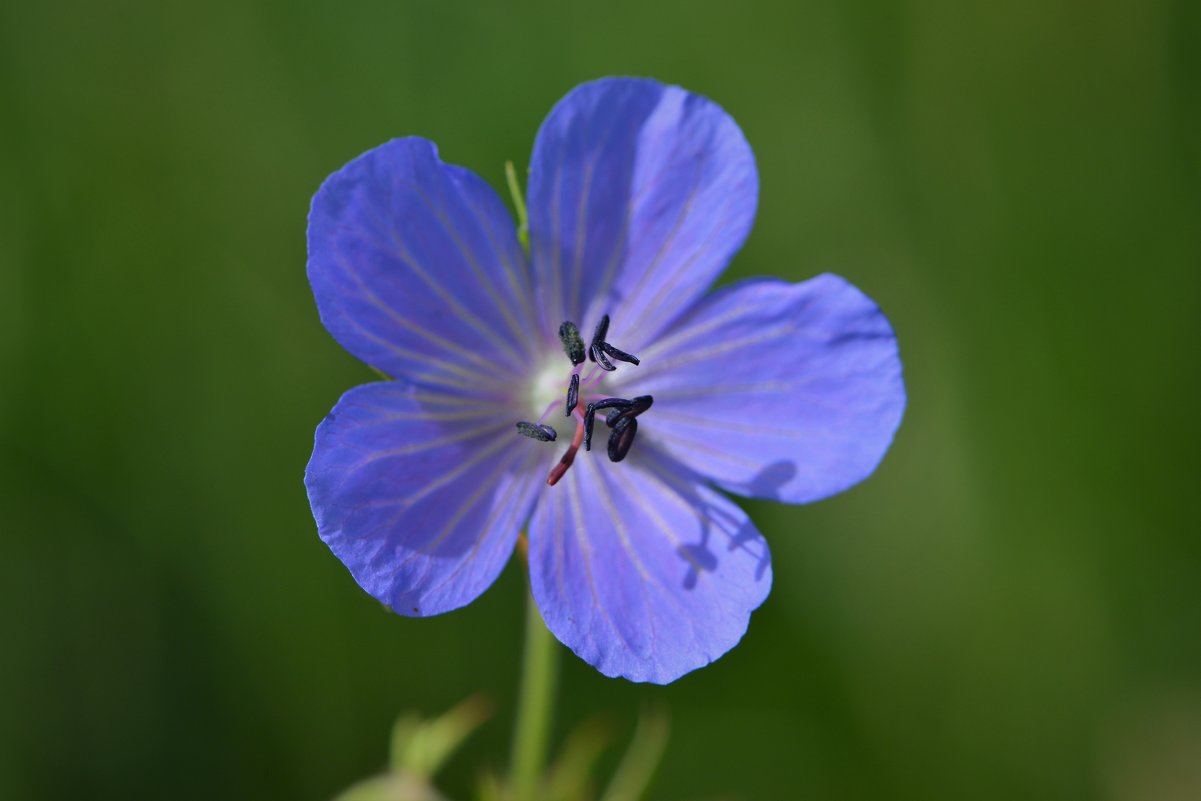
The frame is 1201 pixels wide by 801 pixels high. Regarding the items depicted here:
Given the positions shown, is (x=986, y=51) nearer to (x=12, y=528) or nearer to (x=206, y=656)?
(x=206, y=656)

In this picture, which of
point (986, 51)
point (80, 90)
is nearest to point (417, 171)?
point (80, 90)

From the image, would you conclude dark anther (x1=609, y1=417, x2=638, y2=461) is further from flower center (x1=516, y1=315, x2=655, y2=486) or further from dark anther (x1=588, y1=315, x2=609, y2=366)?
dark anther (x1=588, y1=315, x2=609, y2=366)

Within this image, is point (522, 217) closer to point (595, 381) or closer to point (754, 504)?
point (595, 381)

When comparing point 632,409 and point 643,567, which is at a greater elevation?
point 632,409

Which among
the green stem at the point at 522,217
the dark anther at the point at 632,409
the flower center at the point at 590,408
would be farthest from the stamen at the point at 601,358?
the green stem at the point at 522,217

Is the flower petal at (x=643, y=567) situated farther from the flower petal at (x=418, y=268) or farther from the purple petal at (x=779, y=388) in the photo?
the flower petal at (x=418, y=268)

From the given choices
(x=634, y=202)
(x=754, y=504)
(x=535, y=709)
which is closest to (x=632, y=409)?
(x=634, y=202)
